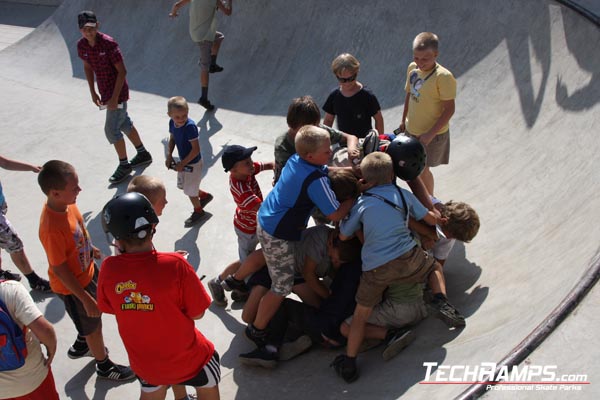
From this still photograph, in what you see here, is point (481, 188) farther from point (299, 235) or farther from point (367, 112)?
point (299, 235)

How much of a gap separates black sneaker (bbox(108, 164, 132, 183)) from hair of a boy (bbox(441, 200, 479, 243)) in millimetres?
4717

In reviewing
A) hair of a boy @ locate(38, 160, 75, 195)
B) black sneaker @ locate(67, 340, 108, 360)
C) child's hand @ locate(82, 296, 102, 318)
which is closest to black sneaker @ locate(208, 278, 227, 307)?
black sneaker @ locate(67, 340, 108, 360)

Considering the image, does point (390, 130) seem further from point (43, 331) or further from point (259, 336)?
point (43, 331)

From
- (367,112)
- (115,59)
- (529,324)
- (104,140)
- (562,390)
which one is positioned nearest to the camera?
(562,390)

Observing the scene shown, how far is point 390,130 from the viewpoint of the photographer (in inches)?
289

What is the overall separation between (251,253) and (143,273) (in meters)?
1.85

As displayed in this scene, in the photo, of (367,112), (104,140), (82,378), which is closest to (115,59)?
(104,140)

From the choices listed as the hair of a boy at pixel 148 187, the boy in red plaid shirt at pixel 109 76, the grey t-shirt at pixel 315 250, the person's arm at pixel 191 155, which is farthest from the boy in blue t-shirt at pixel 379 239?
the boy in red plaid shirt at pixel 109 76

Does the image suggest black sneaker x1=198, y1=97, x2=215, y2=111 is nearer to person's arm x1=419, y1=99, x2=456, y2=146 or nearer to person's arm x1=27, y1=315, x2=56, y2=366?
person's arm x1=419, y1=99, x2=456, y2=146

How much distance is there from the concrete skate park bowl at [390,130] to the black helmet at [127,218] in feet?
5.56

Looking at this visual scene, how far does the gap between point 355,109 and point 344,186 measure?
153 centimetres

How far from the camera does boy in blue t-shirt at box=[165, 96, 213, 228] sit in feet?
19.2

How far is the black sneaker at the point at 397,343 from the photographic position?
384 cm

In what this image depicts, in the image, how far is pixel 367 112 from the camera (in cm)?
528
